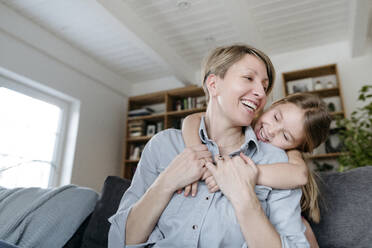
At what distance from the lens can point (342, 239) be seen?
1.03 meters

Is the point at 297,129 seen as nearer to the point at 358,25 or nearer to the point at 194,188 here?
the point at 194,188

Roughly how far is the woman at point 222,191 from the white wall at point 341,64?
117 inches

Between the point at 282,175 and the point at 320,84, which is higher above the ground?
the point at 320,84

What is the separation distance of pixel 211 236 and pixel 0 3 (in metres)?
3.41

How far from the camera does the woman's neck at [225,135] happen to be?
3.53 feet

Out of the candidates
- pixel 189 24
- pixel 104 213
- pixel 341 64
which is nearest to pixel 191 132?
pixel 104 213

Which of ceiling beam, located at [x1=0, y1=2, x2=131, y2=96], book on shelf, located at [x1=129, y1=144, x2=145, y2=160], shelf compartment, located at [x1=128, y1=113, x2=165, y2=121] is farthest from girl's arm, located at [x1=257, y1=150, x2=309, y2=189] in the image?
book on shelf, located at [x1=129, y1=144, x2=145, y2=160]

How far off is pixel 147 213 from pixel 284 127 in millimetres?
630

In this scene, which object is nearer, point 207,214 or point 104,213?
point 207,214

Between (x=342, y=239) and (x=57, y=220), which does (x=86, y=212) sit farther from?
(x=342, y=239)

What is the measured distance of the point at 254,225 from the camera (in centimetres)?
76

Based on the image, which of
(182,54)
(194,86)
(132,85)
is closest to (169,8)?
(182,54)

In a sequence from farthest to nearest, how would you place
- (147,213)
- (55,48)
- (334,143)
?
(55,48)
(334,143)
(147,213)

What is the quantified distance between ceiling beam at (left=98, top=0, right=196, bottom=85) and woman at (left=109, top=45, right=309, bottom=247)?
78.7 inches
